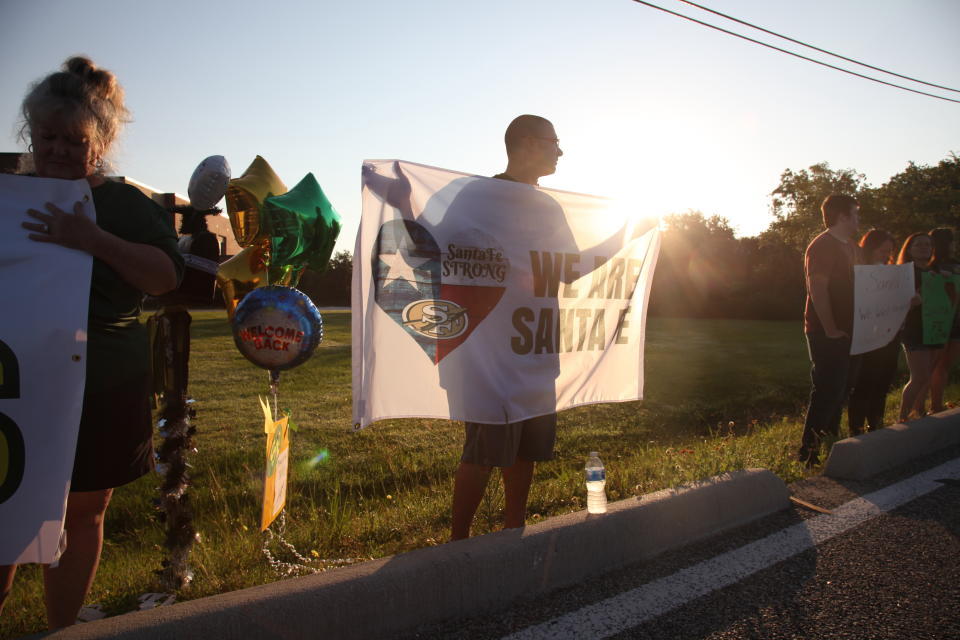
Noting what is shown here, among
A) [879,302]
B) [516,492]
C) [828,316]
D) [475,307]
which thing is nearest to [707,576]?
[516,492]

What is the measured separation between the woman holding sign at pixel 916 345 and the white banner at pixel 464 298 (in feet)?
13.9

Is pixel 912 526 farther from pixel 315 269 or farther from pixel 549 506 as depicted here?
pixel 315 269

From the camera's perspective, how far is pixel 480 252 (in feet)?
10.3

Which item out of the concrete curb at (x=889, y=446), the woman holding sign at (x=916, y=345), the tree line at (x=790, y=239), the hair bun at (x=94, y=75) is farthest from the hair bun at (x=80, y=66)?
the tree line at (x=790, y=239)

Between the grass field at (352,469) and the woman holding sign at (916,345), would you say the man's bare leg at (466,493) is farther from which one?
the woman holding sign at (916,345)

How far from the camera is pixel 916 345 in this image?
247 inches

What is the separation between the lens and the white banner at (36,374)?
6.51ft

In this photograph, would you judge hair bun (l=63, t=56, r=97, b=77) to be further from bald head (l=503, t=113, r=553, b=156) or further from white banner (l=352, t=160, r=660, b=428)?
bald head (l=503, t=113, r=553, b=156)

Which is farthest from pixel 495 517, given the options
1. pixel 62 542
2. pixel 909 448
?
pixel 909 448

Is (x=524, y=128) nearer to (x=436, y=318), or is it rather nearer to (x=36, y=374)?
(x=436, y=318)

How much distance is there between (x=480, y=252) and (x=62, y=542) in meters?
1.92

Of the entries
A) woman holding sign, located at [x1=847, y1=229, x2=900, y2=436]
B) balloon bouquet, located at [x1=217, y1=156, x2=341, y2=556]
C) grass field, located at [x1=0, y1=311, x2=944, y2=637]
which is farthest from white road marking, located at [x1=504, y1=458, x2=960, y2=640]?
woman holding sign, located at [x1=847, y1=229, x2=900, y2=436]

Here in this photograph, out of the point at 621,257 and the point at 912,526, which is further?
the point at 621,257

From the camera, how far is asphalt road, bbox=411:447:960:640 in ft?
7.80
